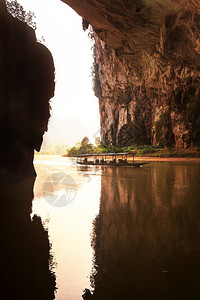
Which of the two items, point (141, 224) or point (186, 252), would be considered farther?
point (141, 224)

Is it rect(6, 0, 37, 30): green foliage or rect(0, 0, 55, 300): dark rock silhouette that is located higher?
rect(6, 0, 37, 30): green foliage

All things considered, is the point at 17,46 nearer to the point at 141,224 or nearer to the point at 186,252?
the point at 141,224

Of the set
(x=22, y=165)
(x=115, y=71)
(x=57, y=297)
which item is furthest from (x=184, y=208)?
(x=115, y=71)

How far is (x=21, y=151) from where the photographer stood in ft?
42.2

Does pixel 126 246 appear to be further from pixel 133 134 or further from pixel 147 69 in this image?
pixel 133 134

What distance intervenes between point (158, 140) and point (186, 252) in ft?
127

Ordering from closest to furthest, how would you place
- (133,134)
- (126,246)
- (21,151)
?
(126,246) < (21,151) < (133,134)

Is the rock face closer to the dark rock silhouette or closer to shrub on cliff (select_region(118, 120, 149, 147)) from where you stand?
shrub on cliff (select_region(118, 120, 149, 147))

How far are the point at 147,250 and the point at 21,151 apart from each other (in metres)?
10.3

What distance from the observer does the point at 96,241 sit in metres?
4.14

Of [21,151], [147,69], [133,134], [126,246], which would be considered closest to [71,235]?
[126,246]

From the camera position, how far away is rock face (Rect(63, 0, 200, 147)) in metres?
24.9

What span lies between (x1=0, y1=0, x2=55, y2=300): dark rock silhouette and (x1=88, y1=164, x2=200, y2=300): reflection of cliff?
0.71 metres

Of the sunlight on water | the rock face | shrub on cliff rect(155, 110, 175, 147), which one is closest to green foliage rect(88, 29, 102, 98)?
the rock face
